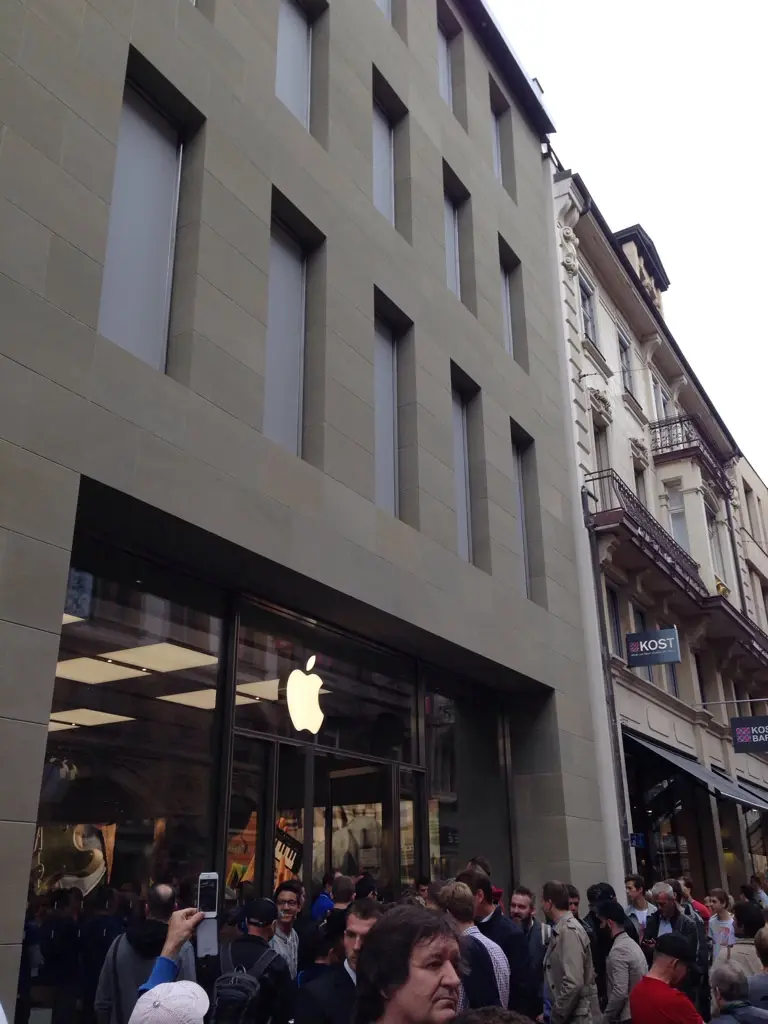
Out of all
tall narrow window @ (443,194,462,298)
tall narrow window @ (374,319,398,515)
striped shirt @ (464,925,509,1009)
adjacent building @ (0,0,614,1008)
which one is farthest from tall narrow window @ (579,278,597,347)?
striped shirt @ (464,925,509,1009)

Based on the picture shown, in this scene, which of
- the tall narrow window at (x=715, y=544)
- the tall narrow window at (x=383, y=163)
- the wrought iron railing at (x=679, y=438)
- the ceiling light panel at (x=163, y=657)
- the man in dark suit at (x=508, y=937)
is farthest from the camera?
the tall narrow window at (x=715, y=544)

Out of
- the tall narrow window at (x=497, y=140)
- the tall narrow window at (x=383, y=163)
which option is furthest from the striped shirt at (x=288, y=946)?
the tall narrow window at (x=497, y=140)

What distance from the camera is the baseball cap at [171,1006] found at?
11.8 feet

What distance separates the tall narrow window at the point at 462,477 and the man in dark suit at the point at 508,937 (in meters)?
8.00

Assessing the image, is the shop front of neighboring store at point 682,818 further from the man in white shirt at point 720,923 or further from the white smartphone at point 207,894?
the white smartphone at point 207,894

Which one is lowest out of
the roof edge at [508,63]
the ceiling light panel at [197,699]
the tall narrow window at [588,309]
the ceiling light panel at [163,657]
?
the ceiling light panel at [197,699]

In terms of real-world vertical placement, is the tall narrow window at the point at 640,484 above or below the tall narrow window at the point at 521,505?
above

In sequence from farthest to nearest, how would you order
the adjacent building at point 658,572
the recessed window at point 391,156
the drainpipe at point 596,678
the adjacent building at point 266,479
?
the adjacent building at point 658,572 < the drainpipe at point 596,678 < the recessed window at point 391,156 < the adjacent building at point 266,479

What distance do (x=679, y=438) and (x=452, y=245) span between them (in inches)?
557

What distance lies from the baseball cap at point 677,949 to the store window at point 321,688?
553 cm

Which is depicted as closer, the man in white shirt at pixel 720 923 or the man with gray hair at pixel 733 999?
the man with gray hair at pixel 733 999

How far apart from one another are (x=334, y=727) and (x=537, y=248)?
12.9 meters

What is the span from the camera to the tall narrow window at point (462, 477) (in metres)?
14.7

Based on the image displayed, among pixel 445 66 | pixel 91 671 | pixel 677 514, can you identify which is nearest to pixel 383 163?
pixel 445 66
